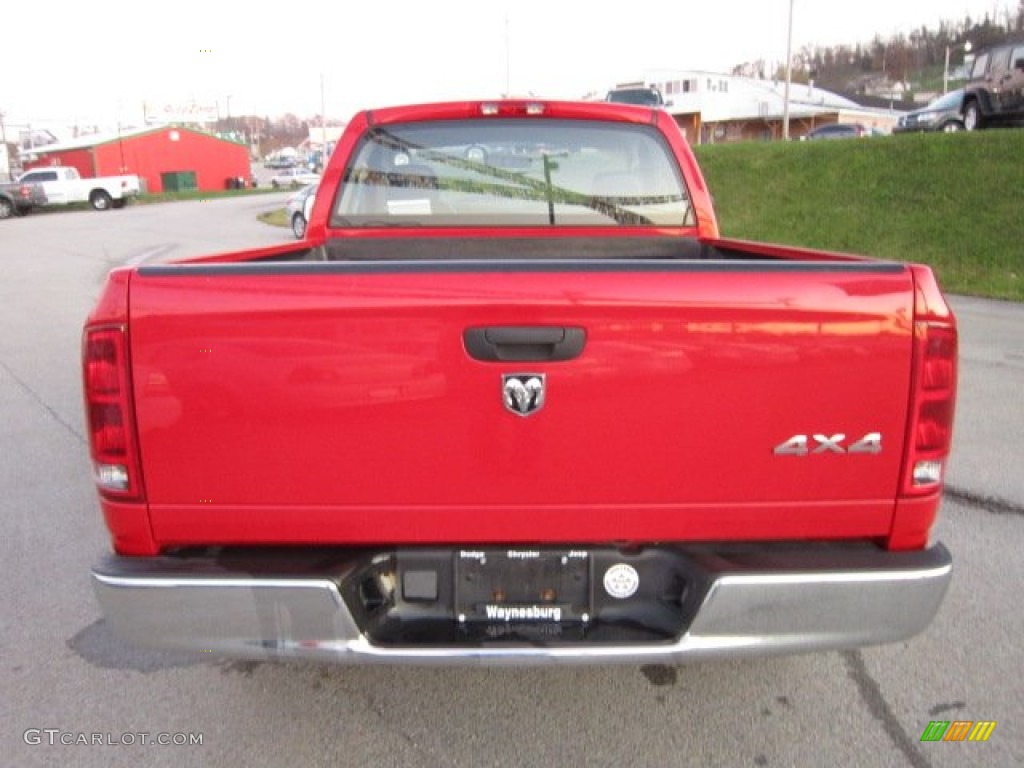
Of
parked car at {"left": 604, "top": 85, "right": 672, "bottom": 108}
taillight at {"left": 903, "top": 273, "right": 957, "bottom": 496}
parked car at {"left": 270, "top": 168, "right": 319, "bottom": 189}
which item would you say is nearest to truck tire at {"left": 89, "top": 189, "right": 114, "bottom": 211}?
parked car at {"left": 270, "top": 168, "right": 319, "bottom": 189}

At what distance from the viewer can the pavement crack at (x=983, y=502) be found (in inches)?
169

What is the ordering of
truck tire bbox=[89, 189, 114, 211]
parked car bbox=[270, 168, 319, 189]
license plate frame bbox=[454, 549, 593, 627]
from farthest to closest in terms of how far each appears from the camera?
parked car bbox=[270, 168, 319, 189]
truck tire bbox=[89, 189, 114, 211]
license plate frame bbox=[454, 549, 593, 627]

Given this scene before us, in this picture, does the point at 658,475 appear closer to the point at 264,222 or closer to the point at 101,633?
the point at 101,633

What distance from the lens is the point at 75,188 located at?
38.1 meters


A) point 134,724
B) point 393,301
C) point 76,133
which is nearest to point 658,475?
point 393,301

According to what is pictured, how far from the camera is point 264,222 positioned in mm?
25219

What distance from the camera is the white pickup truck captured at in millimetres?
37719

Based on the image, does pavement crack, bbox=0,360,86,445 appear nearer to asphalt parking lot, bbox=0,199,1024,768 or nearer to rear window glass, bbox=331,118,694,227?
asphalt parking lot, bbox=0,199,1024,768

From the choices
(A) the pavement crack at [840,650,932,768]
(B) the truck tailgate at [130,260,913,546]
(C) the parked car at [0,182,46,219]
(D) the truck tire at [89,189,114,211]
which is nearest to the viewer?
(B) the truck tailgate at [130,260,913,546]

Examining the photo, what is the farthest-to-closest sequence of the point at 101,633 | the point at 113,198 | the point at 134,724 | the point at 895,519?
the point at 113,198 < the point at 101,633 < the point at 134,724 < the point at 895,519

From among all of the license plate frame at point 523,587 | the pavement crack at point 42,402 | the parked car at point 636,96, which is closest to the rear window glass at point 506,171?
the license plate frame at point 523,587

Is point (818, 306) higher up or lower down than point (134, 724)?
higher up

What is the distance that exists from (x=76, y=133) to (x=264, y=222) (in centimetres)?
9235

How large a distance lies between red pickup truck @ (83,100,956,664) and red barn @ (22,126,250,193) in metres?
58.8
